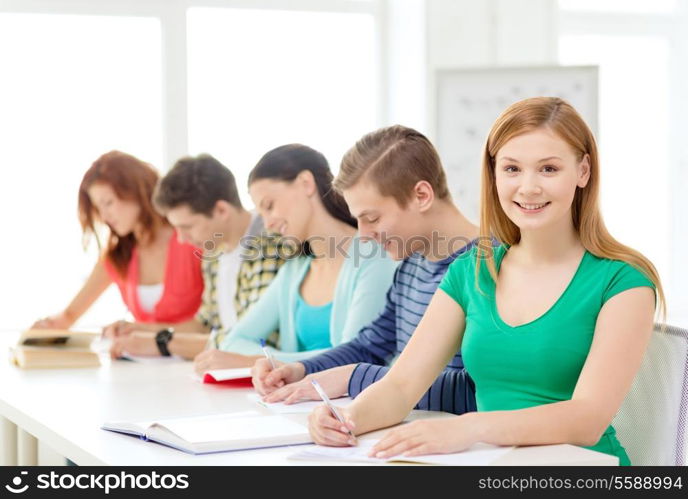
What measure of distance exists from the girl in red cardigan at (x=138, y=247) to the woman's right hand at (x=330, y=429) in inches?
67.5

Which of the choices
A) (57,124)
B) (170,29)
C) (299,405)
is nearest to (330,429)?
(299,405)

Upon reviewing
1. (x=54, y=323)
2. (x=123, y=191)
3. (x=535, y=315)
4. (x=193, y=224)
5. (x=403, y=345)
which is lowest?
(x=54, y=323)

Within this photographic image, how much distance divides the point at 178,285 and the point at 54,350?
0.64m

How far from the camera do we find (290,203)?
8.50 feet

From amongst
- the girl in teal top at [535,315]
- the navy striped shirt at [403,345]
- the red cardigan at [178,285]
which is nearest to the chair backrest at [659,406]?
the girl in teal top at [535,315]

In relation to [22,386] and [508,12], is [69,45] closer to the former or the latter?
[508,12]

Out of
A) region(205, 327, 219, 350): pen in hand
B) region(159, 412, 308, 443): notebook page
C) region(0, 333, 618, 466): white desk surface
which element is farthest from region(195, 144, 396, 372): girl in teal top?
region(159, 412, 308, 443): notebook page

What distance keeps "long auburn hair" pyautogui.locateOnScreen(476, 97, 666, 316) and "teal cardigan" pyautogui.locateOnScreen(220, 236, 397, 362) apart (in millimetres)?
659

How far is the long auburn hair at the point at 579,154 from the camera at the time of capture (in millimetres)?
1604

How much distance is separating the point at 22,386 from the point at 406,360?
1.13 m

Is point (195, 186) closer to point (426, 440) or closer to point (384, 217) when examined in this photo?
point (384, 217)

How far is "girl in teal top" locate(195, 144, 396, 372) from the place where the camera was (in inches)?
99.7

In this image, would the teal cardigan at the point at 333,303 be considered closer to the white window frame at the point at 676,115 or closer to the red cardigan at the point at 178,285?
the red cardigan at the point at 178,285

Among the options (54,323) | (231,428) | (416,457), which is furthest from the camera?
(54,323)
